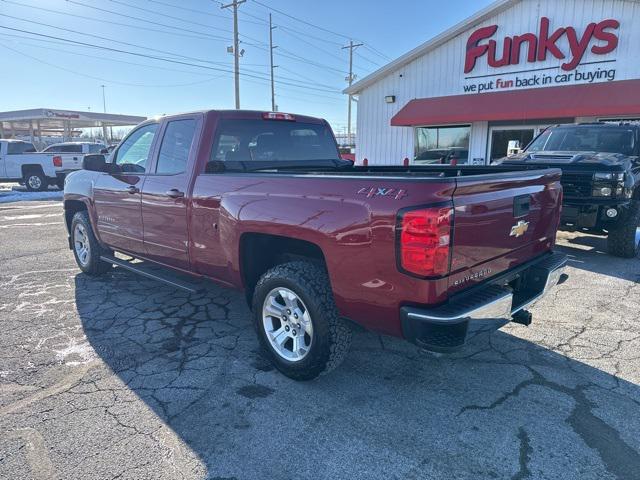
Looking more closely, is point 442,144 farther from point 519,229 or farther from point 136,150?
point 519,229

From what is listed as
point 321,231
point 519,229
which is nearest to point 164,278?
point 321,231

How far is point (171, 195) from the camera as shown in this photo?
12.9ft

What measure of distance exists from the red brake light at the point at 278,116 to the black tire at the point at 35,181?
17.4 metres

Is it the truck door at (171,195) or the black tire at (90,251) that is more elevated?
the truck door at (171,195)

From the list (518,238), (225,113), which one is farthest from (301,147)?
(518,238)

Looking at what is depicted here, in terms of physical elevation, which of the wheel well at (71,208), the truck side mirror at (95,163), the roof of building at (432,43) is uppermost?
the roof of building at (432,43)

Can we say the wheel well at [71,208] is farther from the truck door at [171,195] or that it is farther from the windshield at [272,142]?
the windshield at [272,142]

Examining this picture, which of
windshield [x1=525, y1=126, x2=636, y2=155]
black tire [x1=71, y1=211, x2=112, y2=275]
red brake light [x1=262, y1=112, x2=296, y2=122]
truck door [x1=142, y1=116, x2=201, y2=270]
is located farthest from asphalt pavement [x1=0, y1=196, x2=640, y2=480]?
windshield [x1=525, y1=126, x2=636, y2=155]

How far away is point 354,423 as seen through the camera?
269 cm

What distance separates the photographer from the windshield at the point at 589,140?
7.22 m

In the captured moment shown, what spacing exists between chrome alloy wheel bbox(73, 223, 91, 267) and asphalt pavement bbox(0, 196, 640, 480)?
46.7 inches

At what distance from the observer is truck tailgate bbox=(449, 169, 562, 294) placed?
2.45m

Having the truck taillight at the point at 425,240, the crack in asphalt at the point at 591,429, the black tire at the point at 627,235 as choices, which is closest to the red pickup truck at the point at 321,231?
the truck taillight at the point at 425,240

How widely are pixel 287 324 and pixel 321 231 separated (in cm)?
85
